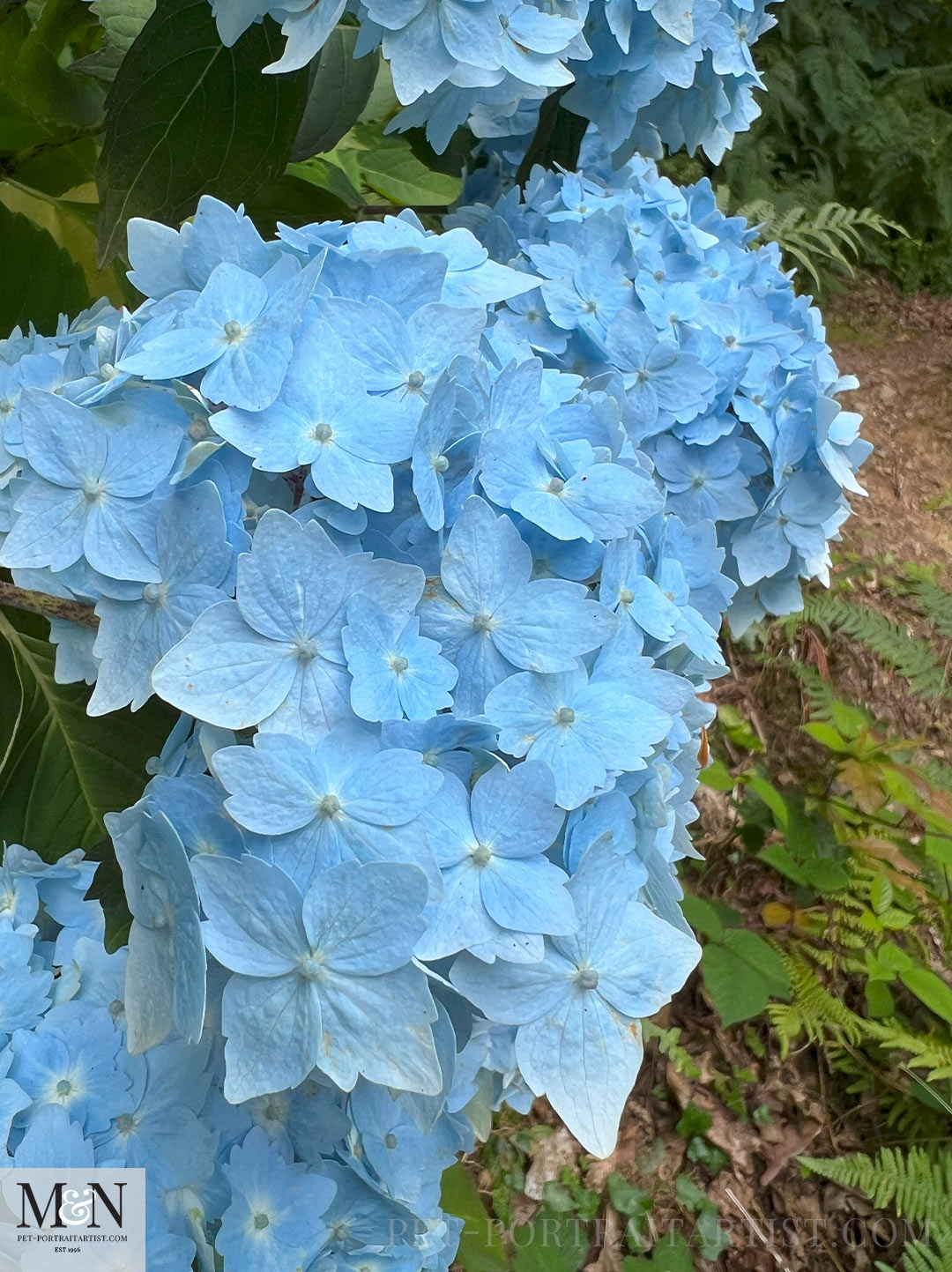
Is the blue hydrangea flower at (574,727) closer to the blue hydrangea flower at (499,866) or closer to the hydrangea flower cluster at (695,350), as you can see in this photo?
the blue hydrangea flower at (499,866)

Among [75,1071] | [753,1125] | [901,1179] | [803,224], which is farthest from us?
[803,224]

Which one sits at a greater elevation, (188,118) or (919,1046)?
(188,118)

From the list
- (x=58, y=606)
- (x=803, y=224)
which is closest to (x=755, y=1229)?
(x=58, y=606)

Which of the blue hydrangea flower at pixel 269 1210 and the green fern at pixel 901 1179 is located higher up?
the blue hydrangea flower at pixel 269 1210

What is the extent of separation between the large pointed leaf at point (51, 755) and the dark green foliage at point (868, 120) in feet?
8.10

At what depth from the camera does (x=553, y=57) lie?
47 centimetres

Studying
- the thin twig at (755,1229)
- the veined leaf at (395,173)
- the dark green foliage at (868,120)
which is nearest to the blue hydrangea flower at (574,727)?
the veined leaf at (395,173)

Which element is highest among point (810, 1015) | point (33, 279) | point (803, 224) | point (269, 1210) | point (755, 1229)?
point (33, 279)

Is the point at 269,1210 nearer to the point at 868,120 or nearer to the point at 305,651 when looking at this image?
the point at 305,651

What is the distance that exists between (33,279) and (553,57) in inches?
15.5

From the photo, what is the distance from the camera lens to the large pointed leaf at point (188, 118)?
1.87ft

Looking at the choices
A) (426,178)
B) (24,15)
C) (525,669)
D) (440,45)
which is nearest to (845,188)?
(426,178)

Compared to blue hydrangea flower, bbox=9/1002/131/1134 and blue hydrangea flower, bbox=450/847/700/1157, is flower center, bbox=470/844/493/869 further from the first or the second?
blue hydrangea flower, bbox=9/1002/131/1134

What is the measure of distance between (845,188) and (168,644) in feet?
10.4
